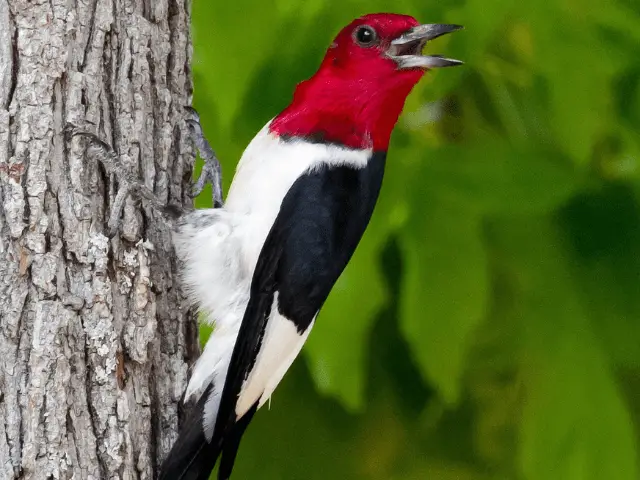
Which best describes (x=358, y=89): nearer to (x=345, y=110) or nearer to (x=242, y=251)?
(x=345, y=110)

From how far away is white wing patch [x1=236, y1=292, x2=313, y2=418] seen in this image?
1897 mm

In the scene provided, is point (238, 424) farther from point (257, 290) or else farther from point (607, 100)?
point (607, 100)

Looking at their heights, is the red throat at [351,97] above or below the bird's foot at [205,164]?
above

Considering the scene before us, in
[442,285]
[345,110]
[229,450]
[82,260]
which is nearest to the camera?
[82,260]

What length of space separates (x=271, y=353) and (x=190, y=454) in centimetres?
25

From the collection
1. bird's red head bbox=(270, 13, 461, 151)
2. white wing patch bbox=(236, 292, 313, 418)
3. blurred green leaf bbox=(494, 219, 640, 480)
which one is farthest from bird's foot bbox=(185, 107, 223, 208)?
blurred green leaf bbox=(494, 219, 640, 480)

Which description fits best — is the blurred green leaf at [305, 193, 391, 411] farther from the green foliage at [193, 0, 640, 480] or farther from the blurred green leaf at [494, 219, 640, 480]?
the blurred green leaf at [494, 219, 640, 480]

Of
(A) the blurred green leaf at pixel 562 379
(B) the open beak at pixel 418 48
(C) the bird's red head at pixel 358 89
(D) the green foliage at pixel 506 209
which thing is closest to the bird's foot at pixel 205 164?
(D) the green foliage at pixel 506 209

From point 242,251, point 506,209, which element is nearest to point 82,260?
point 242,251

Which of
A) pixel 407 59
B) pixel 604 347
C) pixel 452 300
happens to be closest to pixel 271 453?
pixel 452 300

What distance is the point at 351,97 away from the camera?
209cm

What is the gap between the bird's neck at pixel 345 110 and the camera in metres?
2.05

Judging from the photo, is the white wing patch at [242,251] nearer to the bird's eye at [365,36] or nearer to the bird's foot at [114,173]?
the bird's foot at [114,173]

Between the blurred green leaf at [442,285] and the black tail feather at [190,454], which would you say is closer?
the black tail feather at [190,454]
